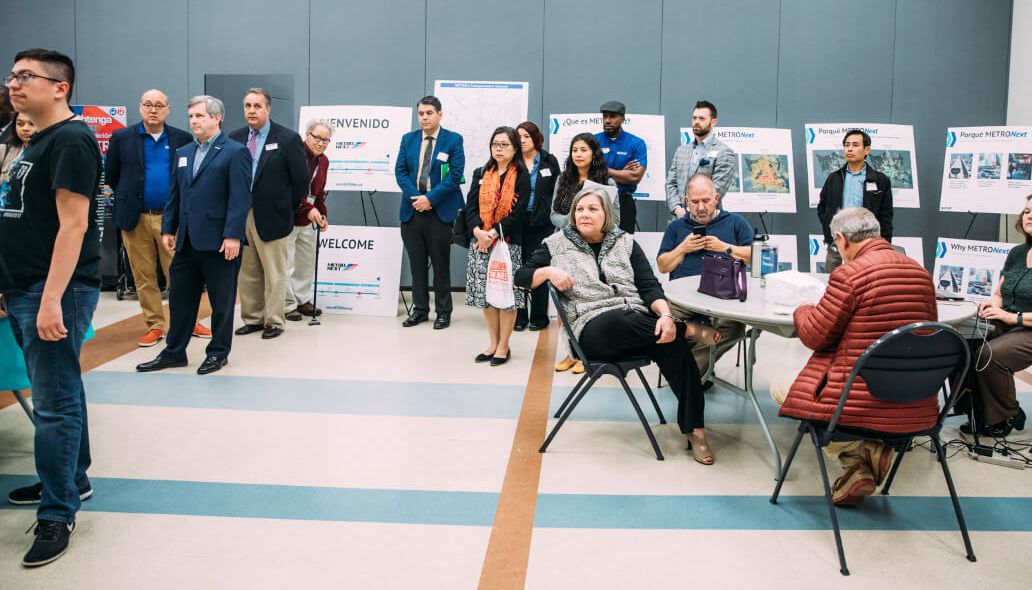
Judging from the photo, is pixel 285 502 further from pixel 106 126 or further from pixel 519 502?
pixel 106 126

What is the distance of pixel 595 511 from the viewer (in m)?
3.07

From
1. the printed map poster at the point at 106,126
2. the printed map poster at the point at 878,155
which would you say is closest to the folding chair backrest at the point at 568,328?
the printed map poster at the point at 878,155

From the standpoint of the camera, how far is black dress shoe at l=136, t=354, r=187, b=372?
16.0 feet

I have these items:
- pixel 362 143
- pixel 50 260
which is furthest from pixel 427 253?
pixel 50 260

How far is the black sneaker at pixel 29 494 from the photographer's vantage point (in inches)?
120

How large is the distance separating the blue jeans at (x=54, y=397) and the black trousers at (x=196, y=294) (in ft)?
6.80

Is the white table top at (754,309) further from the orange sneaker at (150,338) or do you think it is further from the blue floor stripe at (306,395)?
the orange sneaker at (150,338)

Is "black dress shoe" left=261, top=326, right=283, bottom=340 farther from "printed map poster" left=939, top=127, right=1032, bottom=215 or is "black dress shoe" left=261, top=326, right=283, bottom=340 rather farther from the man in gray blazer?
"printed map poster" left=939, top=127, right=1032, bottom=215

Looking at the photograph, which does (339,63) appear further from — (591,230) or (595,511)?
(595,511)

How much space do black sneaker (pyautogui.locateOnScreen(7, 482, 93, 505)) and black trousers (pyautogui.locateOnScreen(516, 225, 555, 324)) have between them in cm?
375

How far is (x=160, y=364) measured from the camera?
495 cm

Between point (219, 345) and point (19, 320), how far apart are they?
2.36m

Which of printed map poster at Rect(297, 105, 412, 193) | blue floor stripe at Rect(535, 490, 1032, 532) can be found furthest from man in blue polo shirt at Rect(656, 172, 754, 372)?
printed map poster at Rect(297, 105, 412, 193)

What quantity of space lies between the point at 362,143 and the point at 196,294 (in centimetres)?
245
